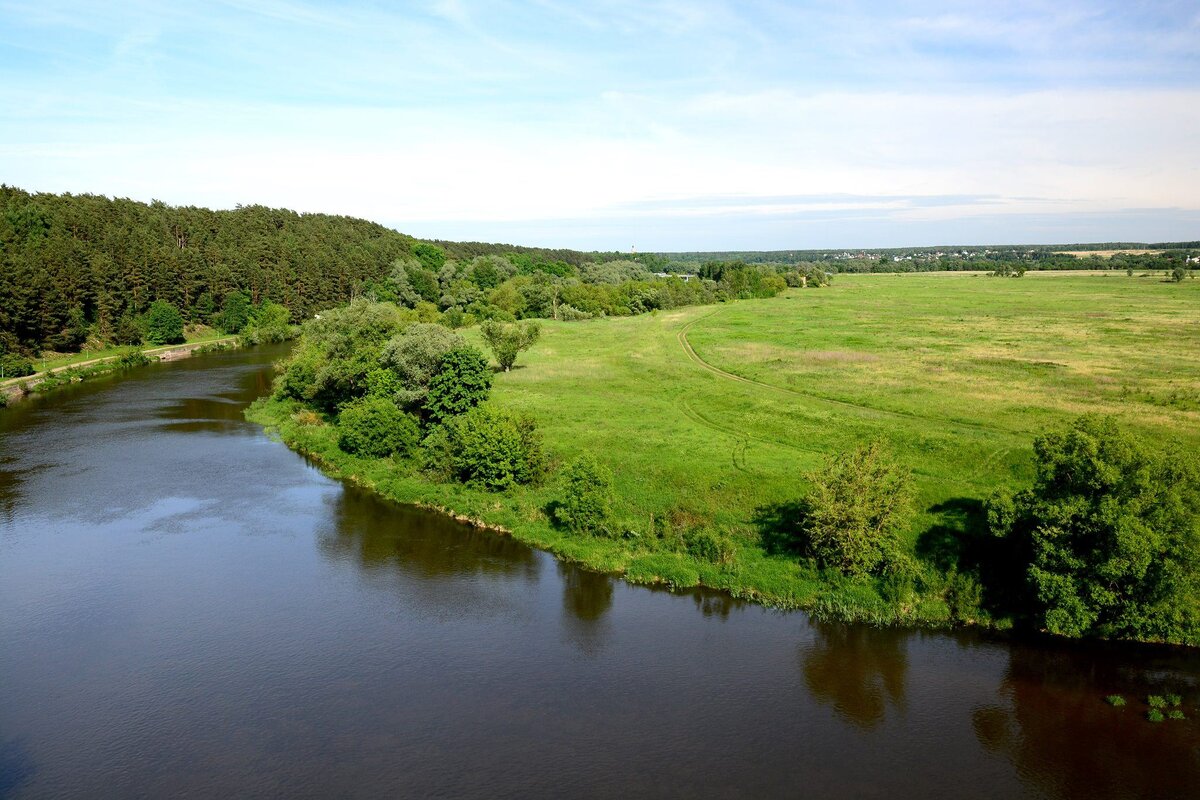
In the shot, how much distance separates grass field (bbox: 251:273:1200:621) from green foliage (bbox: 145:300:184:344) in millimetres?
47528

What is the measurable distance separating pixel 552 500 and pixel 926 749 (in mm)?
22191

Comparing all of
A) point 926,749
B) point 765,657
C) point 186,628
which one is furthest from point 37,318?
point 926,749

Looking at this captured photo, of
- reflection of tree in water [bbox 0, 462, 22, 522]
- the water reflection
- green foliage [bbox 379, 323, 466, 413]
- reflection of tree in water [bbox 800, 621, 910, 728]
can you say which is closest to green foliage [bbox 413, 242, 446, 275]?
green foliage [bbox 379, 323, 466, 413]

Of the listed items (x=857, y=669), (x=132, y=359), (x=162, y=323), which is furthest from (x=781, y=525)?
(x=162, y=323)

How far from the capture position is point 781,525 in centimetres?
3591

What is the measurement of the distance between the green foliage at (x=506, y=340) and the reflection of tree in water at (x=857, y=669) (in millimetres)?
48177

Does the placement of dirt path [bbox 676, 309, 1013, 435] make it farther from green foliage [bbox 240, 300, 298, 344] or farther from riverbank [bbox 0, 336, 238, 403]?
green foliage [bbox 240, 300, 298, 344]

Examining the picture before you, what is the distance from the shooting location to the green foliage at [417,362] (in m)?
52.7

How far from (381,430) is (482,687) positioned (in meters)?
26.8

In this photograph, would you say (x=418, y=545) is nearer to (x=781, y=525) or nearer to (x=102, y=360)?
(x=781, y=525)

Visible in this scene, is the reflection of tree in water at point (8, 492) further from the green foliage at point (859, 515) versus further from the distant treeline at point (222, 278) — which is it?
the distant treeline at point (222, 278)

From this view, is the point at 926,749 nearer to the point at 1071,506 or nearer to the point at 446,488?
the point at 1071,506

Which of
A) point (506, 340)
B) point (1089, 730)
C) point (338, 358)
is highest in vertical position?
point (506, 340)

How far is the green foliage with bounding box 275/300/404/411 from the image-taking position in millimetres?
59594
